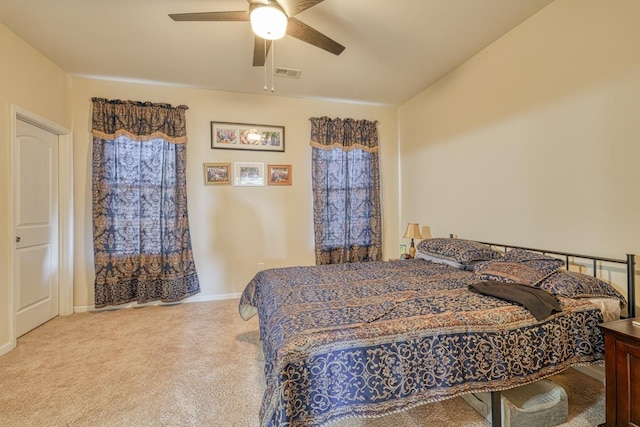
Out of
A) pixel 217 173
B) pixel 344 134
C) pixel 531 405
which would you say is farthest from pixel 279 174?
pixel 531 405

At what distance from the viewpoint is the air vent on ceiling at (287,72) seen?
3.29m

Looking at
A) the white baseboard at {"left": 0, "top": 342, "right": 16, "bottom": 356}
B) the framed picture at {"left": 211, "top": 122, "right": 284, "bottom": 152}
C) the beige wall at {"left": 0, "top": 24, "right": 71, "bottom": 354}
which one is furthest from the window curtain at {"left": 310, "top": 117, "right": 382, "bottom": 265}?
the white baseboard at {"left": 0, "top": 342, "right": 16, "bottom": 356}

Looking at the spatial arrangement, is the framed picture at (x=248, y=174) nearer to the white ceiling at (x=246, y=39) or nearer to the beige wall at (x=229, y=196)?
the beige wall at (x=229, y=196)

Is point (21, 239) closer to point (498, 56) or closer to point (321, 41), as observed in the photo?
point (321, 41)

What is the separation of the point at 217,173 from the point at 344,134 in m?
1.95

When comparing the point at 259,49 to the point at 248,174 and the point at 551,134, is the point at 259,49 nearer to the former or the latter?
the point at 248,174

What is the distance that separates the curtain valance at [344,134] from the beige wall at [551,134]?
1.13m

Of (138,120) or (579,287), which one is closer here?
(579,287)

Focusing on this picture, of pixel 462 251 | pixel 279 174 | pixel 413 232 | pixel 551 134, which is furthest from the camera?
pixel 279 174

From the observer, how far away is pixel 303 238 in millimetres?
4230

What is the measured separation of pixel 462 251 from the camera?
2615mm

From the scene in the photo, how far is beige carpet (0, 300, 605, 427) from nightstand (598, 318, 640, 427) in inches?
9.1

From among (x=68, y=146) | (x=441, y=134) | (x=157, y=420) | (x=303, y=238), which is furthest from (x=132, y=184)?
(x=441, y=134)

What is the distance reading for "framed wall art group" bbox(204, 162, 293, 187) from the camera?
387 centimetres
